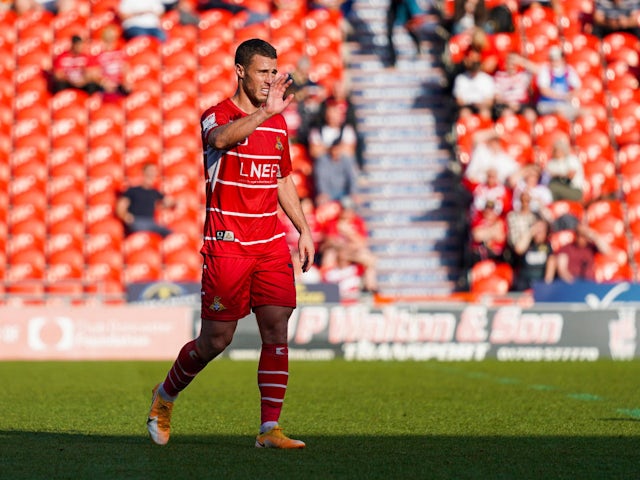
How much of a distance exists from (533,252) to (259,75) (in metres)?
11.4

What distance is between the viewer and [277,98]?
6.21 metres

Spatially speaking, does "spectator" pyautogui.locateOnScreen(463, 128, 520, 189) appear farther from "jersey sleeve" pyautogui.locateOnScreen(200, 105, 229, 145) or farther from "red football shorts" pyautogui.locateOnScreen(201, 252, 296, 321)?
"jersey sleeve" pyautogui.locateOnScreen(200, 105, 229, 145)

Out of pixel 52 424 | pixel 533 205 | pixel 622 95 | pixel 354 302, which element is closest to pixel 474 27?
pixel 622 95

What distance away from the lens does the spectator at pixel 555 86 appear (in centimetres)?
2055

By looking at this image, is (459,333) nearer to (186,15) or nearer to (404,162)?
(404,162)

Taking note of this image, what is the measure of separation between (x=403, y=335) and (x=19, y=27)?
9.29 m

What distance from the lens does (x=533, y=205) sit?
1811 centimetres

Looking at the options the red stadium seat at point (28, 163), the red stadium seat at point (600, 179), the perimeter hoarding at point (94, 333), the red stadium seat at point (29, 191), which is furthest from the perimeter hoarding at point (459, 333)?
the red stadium seat at point (28, 163)

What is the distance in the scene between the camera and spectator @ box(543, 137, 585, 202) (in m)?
19.0

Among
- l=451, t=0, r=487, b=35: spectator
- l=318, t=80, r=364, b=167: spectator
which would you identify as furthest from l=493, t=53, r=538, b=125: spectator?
l=318, t=80, r=364, b=167: spectator

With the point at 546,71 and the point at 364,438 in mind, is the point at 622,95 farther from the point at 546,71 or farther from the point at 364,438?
the point at 364,438

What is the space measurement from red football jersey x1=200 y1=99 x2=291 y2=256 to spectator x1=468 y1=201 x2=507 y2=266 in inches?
442

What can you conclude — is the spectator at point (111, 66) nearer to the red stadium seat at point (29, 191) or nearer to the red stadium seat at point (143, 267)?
the red stadium seat at point (29, 191)

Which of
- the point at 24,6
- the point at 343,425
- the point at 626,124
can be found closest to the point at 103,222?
the point at 24,6
